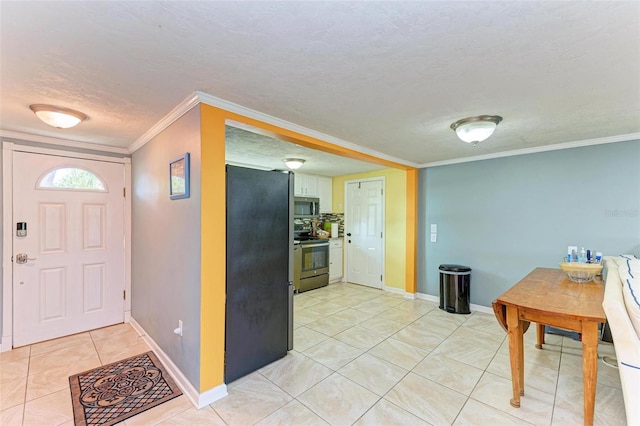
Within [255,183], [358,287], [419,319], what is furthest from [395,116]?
[358,287]

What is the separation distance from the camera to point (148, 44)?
1419mm

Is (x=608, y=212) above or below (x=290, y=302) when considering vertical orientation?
above

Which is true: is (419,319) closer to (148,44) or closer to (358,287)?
(358,287)

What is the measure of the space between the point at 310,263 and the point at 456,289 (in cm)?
247

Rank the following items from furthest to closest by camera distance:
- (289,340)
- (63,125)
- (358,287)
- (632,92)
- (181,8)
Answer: (358,287) < (289,340) < (63,125) < (632,92) < (181,8)

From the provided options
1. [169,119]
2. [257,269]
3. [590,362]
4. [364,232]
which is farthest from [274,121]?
[364,232]

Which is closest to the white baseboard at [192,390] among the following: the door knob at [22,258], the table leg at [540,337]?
the door knob at [22,258]

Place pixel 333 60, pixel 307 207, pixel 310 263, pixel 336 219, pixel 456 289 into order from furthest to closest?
pixel 336 219 → pixel 307 207 → pixel 310 263 → pixel 456 289 → pixel 333 60

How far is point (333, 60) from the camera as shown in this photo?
1.58 metres

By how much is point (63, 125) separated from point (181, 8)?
6.49 feet

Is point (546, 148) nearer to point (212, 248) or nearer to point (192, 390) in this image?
point (212, 248)

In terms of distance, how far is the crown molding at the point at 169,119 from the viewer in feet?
6.77

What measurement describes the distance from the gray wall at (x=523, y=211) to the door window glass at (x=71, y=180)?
15.1 ft

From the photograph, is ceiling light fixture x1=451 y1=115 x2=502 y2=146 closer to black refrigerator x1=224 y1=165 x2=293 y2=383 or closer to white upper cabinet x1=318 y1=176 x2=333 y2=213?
black refrigerator x1=224 y1=165 x2=293 y2=383
